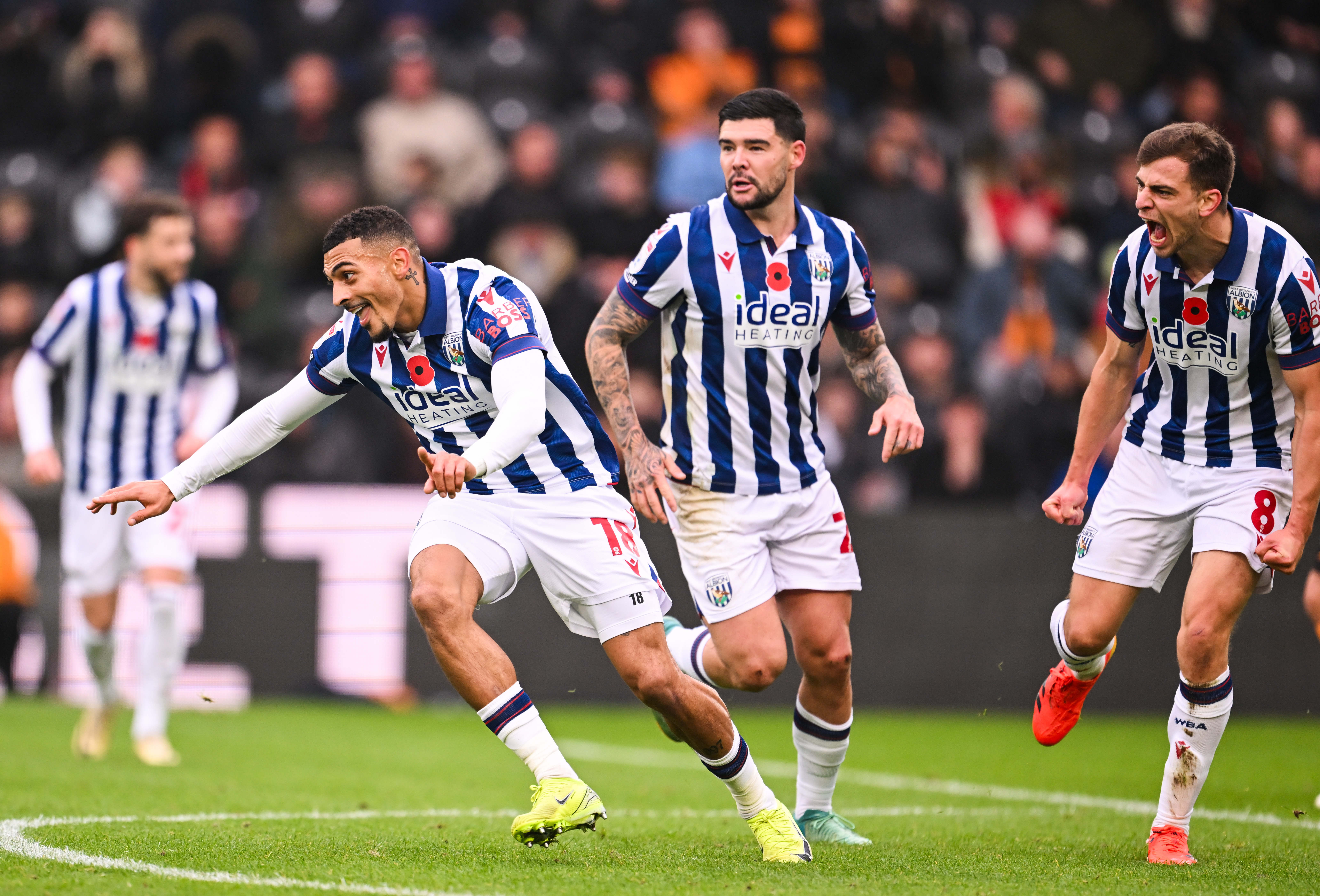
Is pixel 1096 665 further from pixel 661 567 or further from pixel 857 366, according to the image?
pixel 661 567

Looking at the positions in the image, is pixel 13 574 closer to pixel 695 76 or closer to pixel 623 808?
pixel 623 808

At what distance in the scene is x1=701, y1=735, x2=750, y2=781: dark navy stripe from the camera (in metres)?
4.93

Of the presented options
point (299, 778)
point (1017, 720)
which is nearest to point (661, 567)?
point (1017, 720)

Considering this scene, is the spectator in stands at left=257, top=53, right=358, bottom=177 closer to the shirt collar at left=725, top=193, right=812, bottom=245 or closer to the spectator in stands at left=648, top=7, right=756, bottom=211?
the spectator in stands at left=648, top=7, right=756, bottom=211

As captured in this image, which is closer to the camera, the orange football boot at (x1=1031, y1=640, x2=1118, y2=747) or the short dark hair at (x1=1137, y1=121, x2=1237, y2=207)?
the short dark hair at (x1=1137, y1=121, x2=1237, y2=207)

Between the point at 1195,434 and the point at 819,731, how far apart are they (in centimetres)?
167

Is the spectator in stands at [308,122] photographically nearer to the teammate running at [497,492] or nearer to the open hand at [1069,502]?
the teammate running at [497,492]

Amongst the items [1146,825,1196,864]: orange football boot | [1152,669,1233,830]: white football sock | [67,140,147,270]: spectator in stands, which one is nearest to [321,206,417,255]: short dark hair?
[1152,669,1233,830]: white football sock

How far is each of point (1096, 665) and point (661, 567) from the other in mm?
5303

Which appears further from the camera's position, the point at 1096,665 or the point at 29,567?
the point at 29,567

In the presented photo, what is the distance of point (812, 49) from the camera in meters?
14.1

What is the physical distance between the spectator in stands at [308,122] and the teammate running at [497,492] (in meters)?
8.22

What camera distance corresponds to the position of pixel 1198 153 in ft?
15.9

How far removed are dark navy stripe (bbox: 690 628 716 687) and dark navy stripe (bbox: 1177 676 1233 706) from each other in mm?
1754
